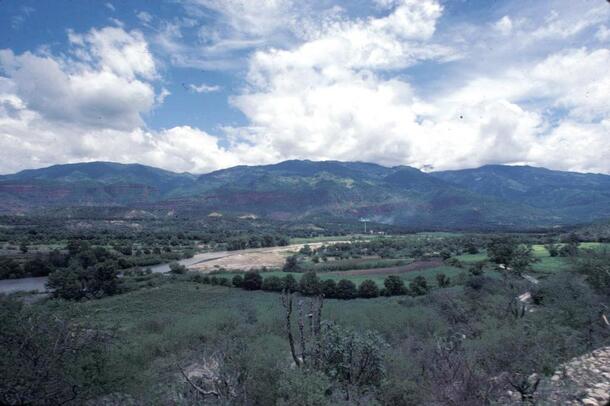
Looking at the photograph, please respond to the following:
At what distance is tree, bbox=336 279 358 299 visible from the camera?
58875 millimetres

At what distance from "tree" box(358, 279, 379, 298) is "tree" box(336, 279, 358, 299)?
38.9 inches

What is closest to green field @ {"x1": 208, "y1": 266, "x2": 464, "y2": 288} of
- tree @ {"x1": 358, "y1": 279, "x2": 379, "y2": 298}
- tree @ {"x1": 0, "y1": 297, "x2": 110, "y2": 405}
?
tree @ {"x1": 358, "y1": 279, "x2": 379, "y2": 298}

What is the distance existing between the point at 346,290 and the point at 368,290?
361cm

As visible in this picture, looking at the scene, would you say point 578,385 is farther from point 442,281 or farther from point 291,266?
point 291,266

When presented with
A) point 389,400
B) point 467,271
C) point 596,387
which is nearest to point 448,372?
point 389,400

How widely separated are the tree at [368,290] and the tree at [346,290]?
989mm

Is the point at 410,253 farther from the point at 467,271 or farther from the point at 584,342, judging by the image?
the point at 584,342

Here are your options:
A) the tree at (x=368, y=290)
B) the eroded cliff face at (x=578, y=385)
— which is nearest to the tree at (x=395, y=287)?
the tree at (x=368, y=290)

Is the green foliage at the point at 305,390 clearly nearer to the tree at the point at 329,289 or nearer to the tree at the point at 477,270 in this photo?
the tree at the point at 329,289

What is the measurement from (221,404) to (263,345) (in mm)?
11600

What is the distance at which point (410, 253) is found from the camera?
99625 millimetres

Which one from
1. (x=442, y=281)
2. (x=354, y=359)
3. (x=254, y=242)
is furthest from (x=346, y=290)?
(x=254, y=242)

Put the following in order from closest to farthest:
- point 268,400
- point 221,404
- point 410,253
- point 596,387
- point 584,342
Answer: point 596,387 < point 221,404 < point 268,400 < point 584,342 < point 410,253

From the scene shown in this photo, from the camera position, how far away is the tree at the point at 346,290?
5888 cm
